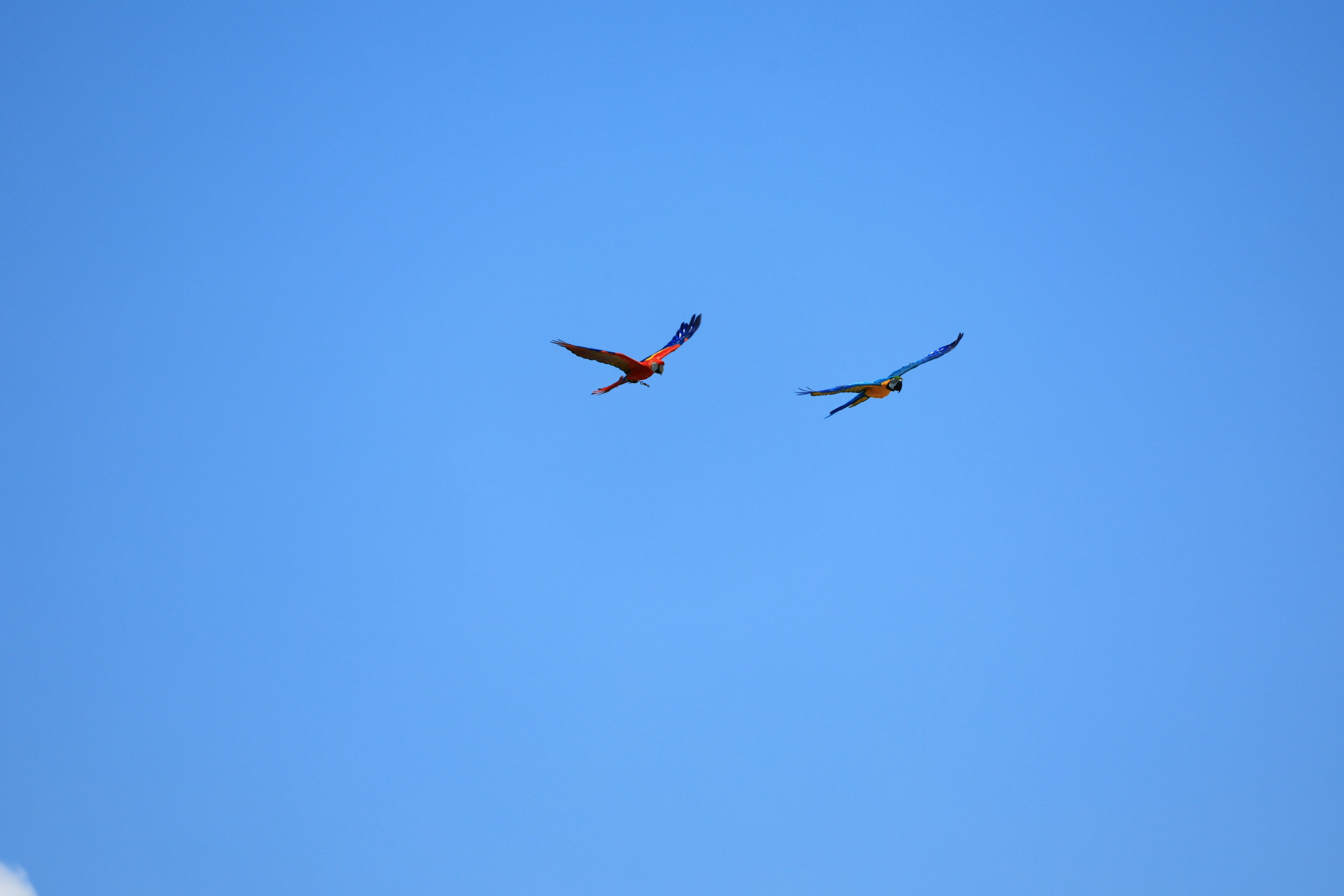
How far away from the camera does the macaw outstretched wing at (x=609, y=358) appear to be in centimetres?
4400

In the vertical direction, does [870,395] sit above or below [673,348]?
below

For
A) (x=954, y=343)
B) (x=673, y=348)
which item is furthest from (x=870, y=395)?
(x=673, y=348)

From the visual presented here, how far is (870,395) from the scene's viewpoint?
47281mm

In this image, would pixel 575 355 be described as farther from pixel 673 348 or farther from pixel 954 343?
pixel 954 343

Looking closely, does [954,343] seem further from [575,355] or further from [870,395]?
[575,355]

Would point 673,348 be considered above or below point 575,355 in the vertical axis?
above

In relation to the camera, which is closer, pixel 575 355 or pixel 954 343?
pixel 575 355

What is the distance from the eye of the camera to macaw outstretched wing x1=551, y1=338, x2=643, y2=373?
44000mm

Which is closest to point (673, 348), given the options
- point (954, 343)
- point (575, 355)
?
point (575, 355)

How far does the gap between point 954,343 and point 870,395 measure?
4.32m

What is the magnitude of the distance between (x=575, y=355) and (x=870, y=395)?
11324 millimetres

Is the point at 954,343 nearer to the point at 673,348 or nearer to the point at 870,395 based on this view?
the point at 870,395

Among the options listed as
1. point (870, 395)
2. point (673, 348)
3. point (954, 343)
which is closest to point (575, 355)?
point (673, 348)

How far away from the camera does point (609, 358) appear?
4556 cm
